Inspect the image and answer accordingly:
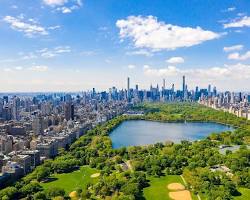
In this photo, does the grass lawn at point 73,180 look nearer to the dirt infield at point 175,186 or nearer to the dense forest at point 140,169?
the dense forest at point 140,169

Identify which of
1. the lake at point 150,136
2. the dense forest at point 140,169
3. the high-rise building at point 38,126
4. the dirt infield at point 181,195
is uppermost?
the high-rise building at point 38,126

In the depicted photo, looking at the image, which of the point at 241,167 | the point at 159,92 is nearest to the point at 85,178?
the point at 241,167

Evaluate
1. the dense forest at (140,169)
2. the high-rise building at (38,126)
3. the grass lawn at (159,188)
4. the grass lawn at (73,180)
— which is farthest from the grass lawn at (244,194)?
the high-rise building at (38,126)

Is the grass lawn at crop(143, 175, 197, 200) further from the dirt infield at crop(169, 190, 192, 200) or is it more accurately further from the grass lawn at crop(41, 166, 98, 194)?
the grass lawn at crop(41, 166, 98, 194)

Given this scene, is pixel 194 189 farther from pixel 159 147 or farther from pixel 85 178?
pixel 159 147

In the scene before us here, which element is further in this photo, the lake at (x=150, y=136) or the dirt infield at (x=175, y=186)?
the lake at (x=150, y=136)

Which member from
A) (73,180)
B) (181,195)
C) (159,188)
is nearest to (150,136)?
(73,180)
